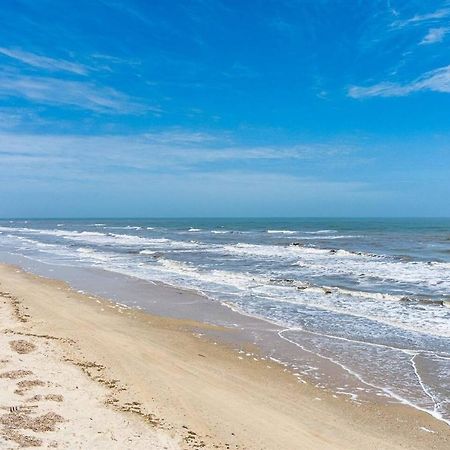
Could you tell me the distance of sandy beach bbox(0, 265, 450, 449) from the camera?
18.9ft

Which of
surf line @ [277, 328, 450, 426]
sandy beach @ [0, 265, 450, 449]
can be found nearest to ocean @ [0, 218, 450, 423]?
surf line @ [277, 328, 450, 426]

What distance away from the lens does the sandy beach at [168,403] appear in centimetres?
575

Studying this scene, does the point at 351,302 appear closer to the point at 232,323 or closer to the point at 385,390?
the point at 232,323

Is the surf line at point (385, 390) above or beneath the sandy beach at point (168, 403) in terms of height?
beneath

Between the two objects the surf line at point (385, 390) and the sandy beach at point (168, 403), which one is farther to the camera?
the surf line at point (385, 390)

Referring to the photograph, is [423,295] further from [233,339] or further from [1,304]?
[1,304]

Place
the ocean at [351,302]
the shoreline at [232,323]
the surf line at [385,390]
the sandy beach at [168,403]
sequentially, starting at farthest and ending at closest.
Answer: the ocean at [351,302] < the shoreline at [232,323] < the surf line at [385,390] < the sandy beach at [168,403]

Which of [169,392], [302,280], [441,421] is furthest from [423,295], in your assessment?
[169,392]

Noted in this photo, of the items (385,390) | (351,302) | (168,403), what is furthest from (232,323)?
(168,403)

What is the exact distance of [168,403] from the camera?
22.7 feet

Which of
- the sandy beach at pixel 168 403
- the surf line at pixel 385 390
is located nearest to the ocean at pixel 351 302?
the surf line at pixel 385 390

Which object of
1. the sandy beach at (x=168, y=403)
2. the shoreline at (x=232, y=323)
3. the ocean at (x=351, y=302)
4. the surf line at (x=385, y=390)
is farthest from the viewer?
the ocean at (x=351, y=302)

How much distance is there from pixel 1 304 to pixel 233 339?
7038 mm

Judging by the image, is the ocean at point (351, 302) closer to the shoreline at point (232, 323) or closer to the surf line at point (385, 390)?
the surf line at point (385, 390)
